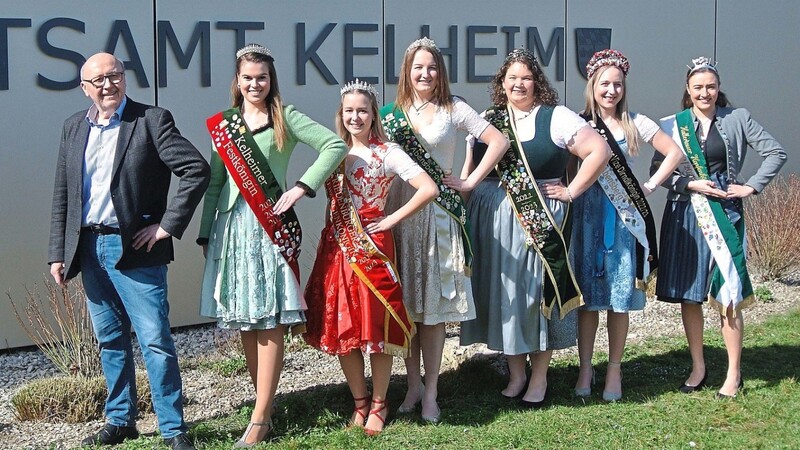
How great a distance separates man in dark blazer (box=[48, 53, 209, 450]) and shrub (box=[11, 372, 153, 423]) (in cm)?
72

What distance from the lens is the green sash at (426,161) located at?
469 centimetres

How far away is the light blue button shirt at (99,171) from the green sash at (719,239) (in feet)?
9.07

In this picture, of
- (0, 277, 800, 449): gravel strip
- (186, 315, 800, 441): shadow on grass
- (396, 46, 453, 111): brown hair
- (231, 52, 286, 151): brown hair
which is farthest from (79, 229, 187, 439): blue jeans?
(396, 46, 453, 111): brown hair

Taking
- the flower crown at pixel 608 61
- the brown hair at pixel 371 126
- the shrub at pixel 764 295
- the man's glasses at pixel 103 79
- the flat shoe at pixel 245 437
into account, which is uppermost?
the flower crown at pixel 608 61

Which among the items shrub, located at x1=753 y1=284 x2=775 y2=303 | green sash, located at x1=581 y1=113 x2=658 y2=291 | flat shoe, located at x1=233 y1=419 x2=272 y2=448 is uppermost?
green sash, located at x1=581 y1=113 x2=658 y2=291

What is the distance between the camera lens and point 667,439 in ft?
15.0

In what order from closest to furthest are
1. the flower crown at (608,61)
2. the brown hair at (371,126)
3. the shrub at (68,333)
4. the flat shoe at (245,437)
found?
the flat shoe at (245,437) < the brown hair at (371,126) < the flower crown at (608,61) < the shrub at (68,333)

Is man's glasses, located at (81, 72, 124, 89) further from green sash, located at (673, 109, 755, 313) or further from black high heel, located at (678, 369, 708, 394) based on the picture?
black high heel, located at (678, 369, 708, 394)

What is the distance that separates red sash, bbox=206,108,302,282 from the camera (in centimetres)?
430

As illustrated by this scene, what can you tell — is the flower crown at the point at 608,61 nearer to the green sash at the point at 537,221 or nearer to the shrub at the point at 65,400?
the green sash at the point at 537,221

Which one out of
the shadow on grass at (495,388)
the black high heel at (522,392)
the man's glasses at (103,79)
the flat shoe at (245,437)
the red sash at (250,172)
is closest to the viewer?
the man's glasses at (103,79)

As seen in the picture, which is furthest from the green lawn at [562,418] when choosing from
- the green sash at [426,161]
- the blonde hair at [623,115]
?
the blonde hair at [623,115]

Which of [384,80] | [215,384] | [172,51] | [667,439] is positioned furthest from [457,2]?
[667,439]

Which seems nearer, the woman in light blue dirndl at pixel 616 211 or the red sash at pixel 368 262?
the red sash at pixel 368 262
